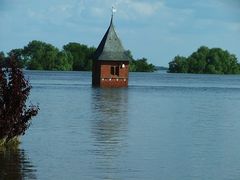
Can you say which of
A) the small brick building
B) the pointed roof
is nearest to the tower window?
the small brick building

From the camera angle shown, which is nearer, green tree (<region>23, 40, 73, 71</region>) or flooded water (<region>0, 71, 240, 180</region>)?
flooded water (<region>0, 71, 240, 180</region>)

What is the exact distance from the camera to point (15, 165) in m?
15.4

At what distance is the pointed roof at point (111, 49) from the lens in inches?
2741

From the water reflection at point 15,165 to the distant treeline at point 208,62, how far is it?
140 metres

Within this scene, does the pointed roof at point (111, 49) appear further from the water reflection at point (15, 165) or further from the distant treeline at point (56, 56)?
the distant treeline at point (56, 56)

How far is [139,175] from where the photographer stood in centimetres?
1468

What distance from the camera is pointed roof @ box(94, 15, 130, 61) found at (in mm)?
69625

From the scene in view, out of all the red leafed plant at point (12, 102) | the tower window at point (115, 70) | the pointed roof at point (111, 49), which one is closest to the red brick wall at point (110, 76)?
the tower window at point (115, 70)

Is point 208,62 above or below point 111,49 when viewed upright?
below

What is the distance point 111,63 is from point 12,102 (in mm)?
52246

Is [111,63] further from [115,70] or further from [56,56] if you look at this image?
[56,56]

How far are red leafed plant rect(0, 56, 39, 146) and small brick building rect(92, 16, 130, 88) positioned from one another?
51254mm

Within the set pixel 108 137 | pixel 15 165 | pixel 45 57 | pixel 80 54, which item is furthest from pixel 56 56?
pixel 15 165

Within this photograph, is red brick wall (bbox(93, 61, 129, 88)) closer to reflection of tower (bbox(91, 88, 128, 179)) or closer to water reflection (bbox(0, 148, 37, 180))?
reflection of tower (bbox(91, 88, 128, 179))
